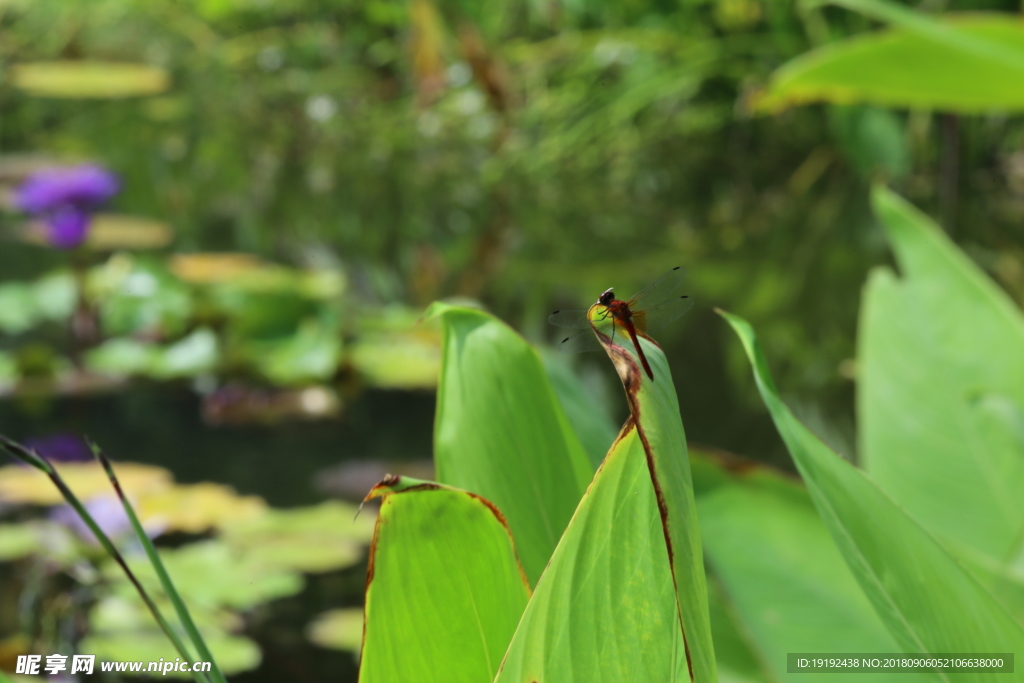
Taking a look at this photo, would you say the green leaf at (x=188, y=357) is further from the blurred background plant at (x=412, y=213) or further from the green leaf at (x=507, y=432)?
the green leaf at (x=507, y=432)

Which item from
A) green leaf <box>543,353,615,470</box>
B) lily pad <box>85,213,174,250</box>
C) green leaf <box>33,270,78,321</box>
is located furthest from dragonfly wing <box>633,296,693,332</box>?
lily pad <box>85,213,174,250</box>

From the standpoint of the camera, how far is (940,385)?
1.86ft

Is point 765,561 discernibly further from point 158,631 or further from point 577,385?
point 158,631

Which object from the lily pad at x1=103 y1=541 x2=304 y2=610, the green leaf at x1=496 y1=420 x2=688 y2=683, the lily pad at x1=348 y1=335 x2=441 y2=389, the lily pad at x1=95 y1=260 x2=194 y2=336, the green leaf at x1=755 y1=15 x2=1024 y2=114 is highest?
the lily pad at x1=95 y1=260 x2=194 y2=336

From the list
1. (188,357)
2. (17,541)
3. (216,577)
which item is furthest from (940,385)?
(188,357)

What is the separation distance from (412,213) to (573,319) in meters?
2.00

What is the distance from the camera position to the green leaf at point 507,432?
0.31m

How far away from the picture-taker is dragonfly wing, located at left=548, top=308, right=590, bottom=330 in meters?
0.30

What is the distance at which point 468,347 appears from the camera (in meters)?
0.32

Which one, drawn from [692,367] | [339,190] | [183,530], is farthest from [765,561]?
[339,190]

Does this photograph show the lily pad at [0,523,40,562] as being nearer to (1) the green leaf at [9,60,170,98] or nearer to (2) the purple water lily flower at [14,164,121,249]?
(2) the purple water lily flower at [14,164,121,249]

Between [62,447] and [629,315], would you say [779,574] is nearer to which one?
[629,315]

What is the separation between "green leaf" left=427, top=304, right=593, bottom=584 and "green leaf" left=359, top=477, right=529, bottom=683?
0.05 metres

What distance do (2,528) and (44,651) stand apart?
33 cm
